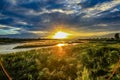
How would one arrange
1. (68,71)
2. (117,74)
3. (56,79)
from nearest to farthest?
(117,74) → (56,79) → (68,71)

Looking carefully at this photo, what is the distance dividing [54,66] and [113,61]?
16.1ft

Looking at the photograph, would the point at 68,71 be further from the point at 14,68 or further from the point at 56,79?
the point at 14,68

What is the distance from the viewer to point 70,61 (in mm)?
19844

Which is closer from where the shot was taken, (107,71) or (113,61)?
(107,71)

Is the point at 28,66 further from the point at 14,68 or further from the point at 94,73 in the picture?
the point at 94,73

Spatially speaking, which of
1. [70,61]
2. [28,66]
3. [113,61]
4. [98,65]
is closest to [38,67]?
[28,66]

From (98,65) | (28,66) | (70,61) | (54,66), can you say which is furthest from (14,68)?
(98,65)

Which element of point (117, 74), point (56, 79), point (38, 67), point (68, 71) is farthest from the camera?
point (38, 67)

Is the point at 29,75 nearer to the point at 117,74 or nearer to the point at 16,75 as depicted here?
the point at 16,75

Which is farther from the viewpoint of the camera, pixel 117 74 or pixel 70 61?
pixel 70 61

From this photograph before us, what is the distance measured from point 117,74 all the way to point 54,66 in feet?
19.8

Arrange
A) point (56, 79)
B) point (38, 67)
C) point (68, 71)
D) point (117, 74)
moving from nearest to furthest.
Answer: point (117, 74) < point (56, 79) < point (68, 71) < point (38, 67)

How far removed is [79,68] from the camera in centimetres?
1723

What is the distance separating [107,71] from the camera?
16719 millimetres
